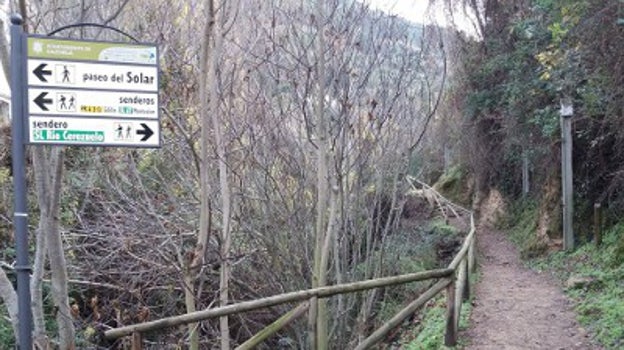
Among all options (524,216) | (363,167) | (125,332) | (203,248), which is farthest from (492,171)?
(125,332)

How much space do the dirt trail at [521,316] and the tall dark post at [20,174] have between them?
4294 millimetres

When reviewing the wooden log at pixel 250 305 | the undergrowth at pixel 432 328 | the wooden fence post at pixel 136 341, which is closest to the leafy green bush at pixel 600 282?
the undergrowth at pixel 432 328

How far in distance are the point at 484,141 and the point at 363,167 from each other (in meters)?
13.0

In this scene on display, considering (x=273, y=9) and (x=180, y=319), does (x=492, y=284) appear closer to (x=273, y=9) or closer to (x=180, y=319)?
(x=273, y=9)

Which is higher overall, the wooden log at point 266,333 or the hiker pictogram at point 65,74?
the hiker pictogram at point 65,74

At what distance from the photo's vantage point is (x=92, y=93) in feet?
11.9

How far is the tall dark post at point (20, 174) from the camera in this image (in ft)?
11.3

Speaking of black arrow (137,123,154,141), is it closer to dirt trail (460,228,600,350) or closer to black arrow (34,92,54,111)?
black arrow (34,92,54,111)

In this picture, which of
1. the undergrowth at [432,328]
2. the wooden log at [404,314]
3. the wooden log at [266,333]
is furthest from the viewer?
the undergrowth at [432,328]

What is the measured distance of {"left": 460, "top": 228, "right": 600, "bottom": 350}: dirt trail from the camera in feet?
20.8

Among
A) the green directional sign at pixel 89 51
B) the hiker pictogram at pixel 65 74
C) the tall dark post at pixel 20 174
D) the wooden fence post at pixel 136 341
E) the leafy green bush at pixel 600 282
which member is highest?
the green directional sign at pixel 89 51

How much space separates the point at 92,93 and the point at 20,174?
64 cm

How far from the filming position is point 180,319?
4152 millimetres

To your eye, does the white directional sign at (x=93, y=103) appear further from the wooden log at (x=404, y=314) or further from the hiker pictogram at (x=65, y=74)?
the wooden log at (x=404, y=314)
